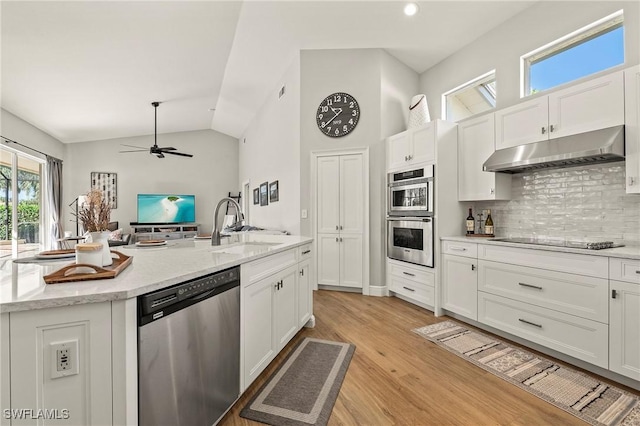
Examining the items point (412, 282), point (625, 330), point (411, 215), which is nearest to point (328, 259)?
point (412, 282)

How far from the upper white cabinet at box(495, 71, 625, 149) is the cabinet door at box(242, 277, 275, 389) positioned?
2.62 m

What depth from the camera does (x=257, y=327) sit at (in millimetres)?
1787

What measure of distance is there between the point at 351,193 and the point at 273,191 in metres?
1.96

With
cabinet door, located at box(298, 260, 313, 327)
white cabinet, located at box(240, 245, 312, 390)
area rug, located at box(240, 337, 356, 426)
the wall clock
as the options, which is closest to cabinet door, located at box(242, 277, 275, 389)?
white cabinet, located at box(240, 245, 312, 390)

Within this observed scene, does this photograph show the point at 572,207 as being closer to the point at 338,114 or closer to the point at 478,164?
the point at 478,164

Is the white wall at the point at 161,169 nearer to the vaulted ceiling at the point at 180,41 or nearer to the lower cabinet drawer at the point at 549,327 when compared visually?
the vaulted ceiling at the point at 180,41

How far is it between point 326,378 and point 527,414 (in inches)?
44.7

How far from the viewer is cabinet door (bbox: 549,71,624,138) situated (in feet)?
7.13

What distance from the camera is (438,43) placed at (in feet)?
12.3

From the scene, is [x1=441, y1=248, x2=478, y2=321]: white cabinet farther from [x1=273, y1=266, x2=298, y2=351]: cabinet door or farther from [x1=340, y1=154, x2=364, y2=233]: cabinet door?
[x1=273, y1=266, x2=298, y2=351]: cabinet door

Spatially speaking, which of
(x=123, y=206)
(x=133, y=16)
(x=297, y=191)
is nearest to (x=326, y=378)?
(x=297, y=191)

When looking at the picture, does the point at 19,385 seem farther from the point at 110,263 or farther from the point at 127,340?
the point at 110,263

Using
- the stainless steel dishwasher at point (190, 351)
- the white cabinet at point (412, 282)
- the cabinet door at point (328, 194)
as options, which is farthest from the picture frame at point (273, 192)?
the stainless steel dishwasher at point (190, 351)

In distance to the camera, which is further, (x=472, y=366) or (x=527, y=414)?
(x=472, y=366)
